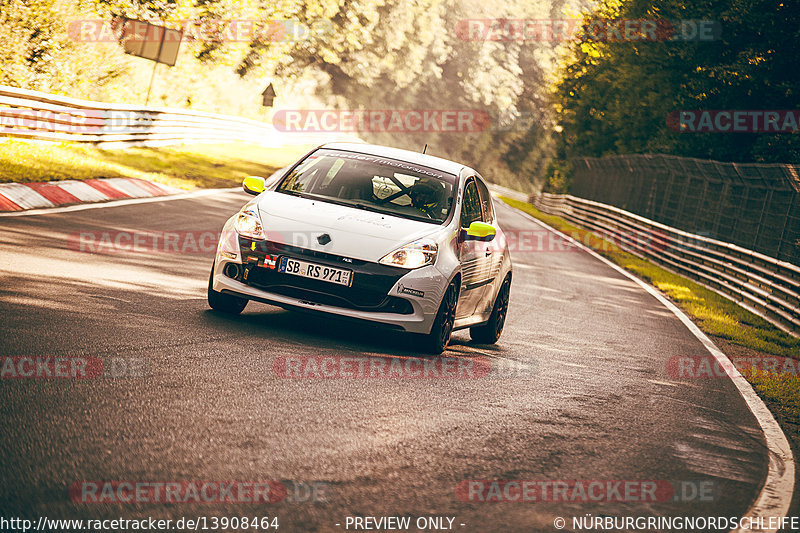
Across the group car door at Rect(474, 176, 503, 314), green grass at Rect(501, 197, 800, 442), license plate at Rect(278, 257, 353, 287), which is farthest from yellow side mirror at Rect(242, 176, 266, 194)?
green grass at Rect(501, 197, 800, 442)

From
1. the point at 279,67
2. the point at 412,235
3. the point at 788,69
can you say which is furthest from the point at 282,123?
the point at 412,235

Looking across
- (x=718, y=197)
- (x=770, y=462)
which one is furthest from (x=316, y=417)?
(x=718, y=197)

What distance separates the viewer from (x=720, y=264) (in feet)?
65.2

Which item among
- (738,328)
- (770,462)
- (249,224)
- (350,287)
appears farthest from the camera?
(738,328)

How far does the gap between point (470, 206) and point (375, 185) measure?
39.4 inches

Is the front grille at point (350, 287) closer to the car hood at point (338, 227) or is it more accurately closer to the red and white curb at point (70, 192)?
the car hood at point (338, 227)

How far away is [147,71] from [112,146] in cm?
1583

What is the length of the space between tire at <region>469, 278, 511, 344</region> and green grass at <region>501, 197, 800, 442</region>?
260 cm

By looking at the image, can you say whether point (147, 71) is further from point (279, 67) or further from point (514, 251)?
point (279, 67)

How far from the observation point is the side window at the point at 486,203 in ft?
33.9

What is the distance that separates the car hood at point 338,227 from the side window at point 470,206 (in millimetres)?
596

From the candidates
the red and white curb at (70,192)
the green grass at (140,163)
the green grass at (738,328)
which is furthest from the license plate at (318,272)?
the green grass at (140,163)

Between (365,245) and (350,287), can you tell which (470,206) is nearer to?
(365,245)

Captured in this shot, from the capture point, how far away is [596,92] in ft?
188
